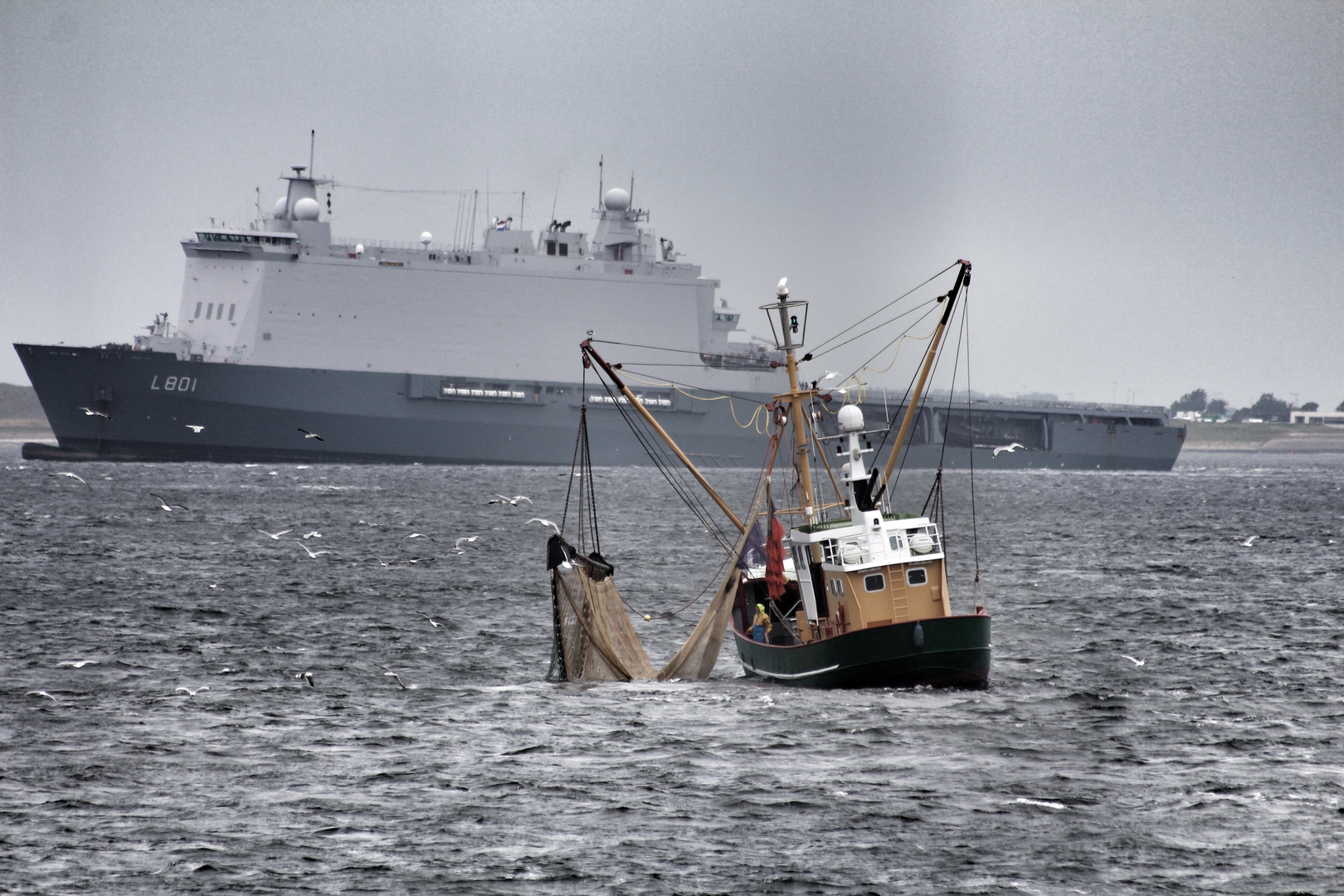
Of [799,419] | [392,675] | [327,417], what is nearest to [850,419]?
[799,419]

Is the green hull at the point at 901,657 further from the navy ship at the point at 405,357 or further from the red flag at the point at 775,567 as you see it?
the navy ship at the point at 405,357

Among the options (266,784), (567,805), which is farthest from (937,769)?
(266,784)

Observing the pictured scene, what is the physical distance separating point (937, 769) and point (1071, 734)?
3.80m

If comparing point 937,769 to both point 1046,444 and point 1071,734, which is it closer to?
point 1071,734

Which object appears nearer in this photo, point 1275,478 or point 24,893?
point 24,893

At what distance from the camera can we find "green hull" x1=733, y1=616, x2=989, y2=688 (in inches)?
923

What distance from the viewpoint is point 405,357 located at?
100562 millimetres

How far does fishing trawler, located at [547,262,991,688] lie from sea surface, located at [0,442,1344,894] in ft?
2.13

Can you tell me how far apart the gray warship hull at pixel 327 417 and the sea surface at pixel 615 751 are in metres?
48.8

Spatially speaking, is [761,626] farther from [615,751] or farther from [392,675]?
[392,675]

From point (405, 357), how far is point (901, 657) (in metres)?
81.7

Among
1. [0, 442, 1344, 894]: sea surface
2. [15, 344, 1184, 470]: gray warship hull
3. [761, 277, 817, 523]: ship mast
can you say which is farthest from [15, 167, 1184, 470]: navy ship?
[761, 277, 817, 523]: ship mast

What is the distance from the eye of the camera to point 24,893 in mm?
13805

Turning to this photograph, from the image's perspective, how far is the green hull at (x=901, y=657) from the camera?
23.5 meters
